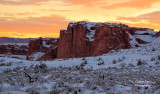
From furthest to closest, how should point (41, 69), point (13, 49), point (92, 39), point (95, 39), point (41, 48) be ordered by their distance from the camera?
point (13, 49), point (41, 48), point (92, 39), point (95, 39), point (41, 69)

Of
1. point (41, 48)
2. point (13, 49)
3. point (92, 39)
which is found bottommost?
point (13, 49)

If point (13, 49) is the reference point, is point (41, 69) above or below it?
above

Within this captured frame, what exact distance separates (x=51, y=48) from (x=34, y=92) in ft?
317

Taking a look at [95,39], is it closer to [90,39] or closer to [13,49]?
[90,39]

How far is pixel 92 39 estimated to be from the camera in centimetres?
7950

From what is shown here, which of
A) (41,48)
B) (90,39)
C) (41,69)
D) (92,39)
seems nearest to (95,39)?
(92,39)

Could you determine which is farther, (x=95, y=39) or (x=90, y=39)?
(x=90, y=39)

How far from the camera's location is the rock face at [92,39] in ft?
240

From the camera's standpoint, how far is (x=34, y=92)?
7.08 m

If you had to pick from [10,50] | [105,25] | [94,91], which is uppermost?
[105,25]

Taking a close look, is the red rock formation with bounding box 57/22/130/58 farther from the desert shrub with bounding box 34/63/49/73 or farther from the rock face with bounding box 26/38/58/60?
the desert shrub with bounding box 34/63/49/73

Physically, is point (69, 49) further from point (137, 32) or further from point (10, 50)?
point (10, 50)


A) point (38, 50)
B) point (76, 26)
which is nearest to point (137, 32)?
point (76, 26)

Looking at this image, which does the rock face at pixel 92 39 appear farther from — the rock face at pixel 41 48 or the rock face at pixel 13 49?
the rock face at pixel 13 49
